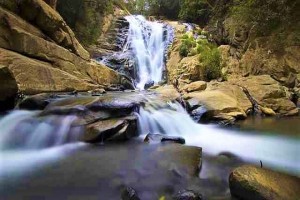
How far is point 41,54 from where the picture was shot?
959cm

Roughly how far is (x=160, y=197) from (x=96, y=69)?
29.2ft

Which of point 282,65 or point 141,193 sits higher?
point 282,65

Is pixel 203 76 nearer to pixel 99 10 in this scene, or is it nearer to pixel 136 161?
pixel 136 161

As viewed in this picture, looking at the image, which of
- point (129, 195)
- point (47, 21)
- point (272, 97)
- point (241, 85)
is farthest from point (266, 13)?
point (129, 195)

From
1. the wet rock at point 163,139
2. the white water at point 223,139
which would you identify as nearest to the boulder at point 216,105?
the white water at point 223,139

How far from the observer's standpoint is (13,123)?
6.33 m

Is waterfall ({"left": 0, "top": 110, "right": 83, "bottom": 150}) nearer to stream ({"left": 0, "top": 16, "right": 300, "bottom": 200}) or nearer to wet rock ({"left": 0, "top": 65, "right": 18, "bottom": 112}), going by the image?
stream ({"left": 0, "top": 16, "right": 300, "bottom": 200})

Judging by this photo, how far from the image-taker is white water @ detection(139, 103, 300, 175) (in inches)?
211

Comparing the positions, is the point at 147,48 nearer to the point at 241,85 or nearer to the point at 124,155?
the point at 241,85

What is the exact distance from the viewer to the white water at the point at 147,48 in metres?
14.7

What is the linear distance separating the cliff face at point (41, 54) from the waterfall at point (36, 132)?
3.70ft

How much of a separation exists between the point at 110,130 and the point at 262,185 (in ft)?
11.1

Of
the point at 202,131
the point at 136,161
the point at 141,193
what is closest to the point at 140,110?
the point at 202,131

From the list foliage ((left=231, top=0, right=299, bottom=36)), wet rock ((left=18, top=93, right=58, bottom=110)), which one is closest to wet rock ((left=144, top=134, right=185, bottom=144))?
wet rock ((left=18, top=93, right=58, bottom=110))
